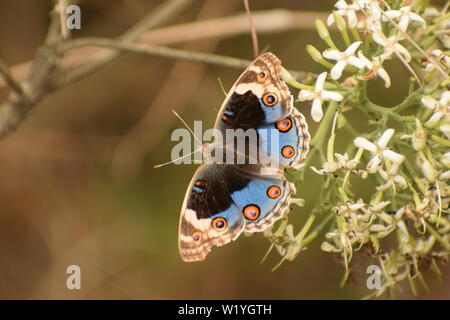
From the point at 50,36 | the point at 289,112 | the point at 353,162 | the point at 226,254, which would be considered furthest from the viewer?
the point at 226,254

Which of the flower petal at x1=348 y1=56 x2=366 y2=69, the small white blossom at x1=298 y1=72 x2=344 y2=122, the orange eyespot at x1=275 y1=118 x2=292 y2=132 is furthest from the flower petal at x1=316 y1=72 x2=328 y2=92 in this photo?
the orange eyespot at x1=275 y1=118 x2=292 y2=132

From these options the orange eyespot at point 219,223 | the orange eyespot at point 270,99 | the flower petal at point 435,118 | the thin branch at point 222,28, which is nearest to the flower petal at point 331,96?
the orange eyespot at point 270,99

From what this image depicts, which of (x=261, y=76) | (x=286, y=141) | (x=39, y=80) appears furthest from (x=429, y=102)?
(x=39, y=80)

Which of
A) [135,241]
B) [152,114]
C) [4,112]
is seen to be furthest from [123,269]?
[4,112]

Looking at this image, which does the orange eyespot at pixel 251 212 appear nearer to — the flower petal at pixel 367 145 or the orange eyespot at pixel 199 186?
the orange eyespot at pixel 199 186

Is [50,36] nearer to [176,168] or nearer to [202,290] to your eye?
[176,168]

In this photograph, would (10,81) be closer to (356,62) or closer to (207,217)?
(207,217)
